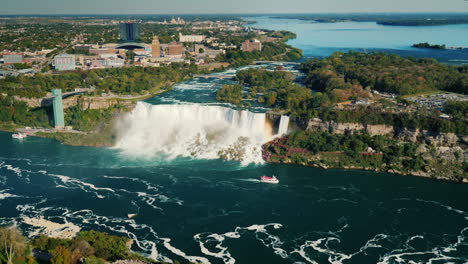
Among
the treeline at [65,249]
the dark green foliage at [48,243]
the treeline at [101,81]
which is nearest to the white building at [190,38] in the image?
the treeline at [101,81]

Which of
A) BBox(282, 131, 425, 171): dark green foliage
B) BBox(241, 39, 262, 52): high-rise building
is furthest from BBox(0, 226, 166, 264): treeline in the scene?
BBox(241, 39, 262, 52): high-rise building

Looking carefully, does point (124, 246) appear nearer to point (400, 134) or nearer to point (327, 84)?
point (400, 134)

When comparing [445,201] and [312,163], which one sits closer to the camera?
[445,201]

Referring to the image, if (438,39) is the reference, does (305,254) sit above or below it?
below

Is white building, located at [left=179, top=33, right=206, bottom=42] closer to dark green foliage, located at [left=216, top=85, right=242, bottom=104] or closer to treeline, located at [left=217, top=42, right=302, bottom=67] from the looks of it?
treeline, located at [left=217, top=42, right=302, bottom=67]

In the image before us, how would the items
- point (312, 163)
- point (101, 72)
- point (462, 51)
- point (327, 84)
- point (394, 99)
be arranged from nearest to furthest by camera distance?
1. point (312, 163)
2. point (394, 99)
3. point (327, 84)
4. point (101, 72)
5. point (462, 51)

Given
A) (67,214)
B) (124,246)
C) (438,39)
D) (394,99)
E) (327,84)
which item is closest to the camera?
(124,246)

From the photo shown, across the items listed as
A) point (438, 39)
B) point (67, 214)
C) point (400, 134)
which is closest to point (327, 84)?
point (400, 134)
